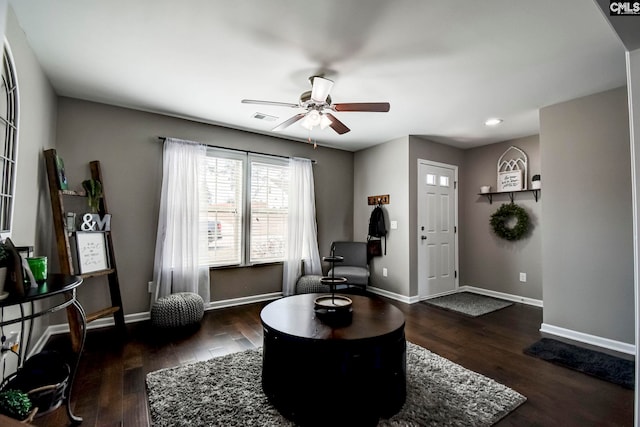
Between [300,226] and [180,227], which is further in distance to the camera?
[300,226]

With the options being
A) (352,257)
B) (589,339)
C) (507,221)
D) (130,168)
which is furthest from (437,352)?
(130,168)

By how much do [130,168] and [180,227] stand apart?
2.94 ft

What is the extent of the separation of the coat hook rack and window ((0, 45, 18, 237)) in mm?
4197

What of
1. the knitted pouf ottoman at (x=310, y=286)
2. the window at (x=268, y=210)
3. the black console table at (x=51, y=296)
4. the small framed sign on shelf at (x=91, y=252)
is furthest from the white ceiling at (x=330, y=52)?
the knitted pouf ottoman at (x=310, y=286)

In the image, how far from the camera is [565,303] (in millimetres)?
3031

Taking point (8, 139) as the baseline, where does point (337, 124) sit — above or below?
above

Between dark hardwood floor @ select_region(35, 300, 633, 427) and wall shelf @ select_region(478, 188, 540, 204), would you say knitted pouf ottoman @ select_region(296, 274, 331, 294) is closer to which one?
dark hardwood floor @ select_region(35, 300, 633, 427)

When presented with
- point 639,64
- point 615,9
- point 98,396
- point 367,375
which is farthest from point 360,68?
point 98,396

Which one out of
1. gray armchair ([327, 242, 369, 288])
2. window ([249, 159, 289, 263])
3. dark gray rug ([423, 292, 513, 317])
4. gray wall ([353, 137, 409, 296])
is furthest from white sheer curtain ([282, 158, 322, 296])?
dark gray rug ([423, 292, 513, 317])

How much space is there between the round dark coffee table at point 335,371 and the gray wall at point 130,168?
237 cm

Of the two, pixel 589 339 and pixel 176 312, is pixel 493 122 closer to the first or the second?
pixel 589 339

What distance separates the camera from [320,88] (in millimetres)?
2393

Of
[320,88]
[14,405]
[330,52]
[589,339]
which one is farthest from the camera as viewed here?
[589,339]

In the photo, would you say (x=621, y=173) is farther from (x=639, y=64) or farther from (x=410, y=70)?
(x=410, y=70)
